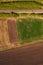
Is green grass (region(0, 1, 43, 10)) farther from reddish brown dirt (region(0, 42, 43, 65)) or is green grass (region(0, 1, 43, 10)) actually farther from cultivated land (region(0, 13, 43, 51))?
reddish brown dirt (region(0, 42, 43, 65))

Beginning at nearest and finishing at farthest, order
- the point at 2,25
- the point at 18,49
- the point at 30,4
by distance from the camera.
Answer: the point at 18,49, the point at 2,25, the point at 30,4

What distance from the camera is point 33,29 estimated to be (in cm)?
865

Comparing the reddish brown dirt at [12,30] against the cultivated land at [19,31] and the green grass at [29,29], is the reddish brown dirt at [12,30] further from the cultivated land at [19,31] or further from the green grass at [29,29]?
the green grass at [29,29]

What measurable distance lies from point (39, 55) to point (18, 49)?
866mm

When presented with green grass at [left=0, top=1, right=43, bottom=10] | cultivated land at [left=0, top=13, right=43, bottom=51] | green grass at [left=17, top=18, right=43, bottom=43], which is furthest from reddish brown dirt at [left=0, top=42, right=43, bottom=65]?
green grass at [left=0, top=1, right=43, bottom=10]

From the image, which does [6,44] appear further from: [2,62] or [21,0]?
[21,0]

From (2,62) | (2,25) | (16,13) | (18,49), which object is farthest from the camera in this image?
(16,13)

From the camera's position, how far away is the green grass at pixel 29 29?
335 inches

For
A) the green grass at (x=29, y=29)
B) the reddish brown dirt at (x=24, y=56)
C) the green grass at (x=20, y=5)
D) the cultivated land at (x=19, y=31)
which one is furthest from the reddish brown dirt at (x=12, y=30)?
the green grass at (x=20, y=5)

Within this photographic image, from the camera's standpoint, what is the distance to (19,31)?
28.0 ft

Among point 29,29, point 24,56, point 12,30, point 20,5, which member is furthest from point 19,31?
point 20,5

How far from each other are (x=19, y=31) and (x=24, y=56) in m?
1.57

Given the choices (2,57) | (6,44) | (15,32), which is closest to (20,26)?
(15,32)

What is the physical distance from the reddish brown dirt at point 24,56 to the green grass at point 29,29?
55cm
